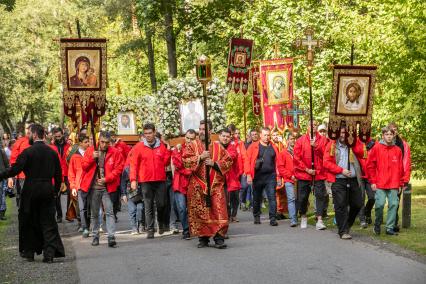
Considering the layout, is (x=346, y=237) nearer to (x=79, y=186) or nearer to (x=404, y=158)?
(x=404, y=158)

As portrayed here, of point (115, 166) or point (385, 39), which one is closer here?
point (115, 166)

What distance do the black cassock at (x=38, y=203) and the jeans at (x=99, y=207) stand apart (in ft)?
5.38

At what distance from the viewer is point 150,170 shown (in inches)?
629

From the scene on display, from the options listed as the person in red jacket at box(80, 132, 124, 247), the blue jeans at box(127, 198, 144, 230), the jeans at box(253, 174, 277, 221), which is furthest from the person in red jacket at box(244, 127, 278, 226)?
the person in red jacket at box(80, 132, 124, 247)

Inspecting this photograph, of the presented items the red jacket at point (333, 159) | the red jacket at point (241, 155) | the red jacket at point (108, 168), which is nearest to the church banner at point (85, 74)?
the red jacket at point (108, 168)

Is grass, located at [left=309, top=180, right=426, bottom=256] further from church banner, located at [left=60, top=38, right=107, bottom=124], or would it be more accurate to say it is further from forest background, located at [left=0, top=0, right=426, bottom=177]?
church banner, located at [left=60, top=38, right=107, bottom=124]

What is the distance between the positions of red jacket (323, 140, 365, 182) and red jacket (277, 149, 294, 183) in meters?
2.38

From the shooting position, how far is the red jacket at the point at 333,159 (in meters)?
15.1

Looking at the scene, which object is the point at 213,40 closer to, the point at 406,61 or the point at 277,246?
the point at 406,61

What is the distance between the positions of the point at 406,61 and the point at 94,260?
1223 cm

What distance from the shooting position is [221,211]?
1423cm

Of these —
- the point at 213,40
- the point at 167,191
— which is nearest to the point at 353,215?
the point at 167,191

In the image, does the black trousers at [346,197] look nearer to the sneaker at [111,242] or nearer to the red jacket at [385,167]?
the red jacket at [385,167]

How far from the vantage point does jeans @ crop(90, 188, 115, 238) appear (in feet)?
48.5
